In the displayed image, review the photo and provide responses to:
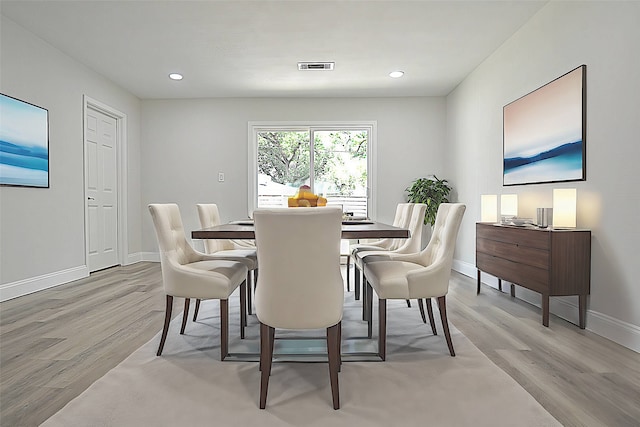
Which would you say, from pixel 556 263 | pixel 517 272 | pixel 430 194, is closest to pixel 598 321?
pixel 556 263

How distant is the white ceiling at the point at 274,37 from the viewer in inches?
132

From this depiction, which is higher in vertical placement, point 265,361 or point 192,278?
point 192,278

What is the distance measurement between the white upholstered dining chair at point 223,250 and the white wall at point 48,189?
71.4 inches

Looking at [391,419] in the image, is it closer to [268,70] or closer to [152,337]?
[152,337]

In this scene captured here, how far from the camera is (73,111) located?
458 cm

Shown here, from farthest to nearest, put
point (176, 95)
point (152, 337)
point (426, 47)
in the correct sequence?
1. point (176, 95)
2. point (426, 47)
3. point (152, 337)

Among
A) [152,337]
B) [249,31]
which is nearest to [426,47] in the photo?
[249,31]

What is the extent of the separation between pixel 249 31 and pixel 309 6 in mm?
755

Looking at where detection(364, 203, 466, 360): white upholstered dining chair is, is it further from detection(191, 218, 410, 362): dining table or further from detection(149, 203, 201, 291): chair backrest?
detection(149, 203, 201, 291): chair backrest

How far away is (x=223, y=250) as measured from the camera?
11.5 feet

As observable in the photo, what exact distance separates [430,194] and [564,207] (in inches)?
112

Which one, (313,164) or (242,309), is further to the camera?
(313,164)

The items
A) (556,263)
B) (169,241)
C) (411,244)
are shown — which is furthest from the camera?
(411,244)

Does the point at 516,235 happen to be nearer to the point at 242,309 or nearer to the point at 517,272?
the point at 517,272
